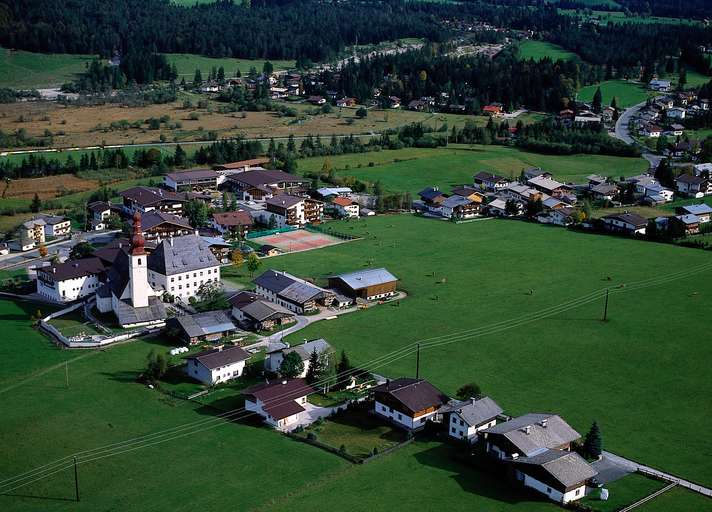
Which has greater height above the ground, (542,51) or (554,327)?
(542,51)

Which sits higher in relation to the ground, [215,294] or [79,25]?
[79,25]

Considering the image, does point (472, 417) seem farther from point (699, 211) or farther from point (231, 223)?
point (699, 211)

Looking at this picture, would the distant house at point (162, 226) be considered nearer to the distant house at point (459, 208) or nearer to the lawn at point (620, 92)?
the distant house at point (459, 208)

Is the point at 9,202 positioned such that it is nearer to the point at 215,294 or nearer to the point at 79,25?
the point at 215,294

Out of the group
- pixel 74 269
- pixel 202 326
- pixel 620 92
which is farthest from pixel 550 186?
pixel 620 92

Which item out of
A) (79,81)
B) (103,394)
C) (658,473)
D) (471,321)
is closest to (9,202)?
(103,394)
